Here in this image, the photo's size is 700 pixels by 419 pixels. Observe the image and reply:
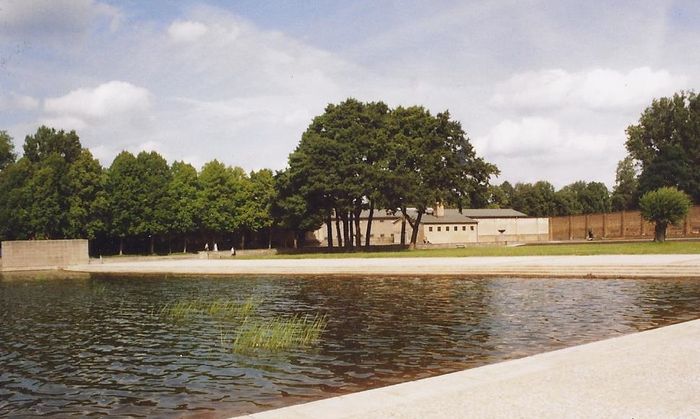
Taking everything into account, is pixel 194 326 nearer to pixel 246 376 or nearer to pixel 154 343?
pixel 154 343

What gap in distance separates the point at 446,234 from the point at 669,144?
40218mm

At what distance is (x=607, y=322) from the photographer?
16016 mm

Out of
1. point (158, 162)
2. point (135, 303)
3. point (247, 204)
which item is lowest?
point (135, 303)

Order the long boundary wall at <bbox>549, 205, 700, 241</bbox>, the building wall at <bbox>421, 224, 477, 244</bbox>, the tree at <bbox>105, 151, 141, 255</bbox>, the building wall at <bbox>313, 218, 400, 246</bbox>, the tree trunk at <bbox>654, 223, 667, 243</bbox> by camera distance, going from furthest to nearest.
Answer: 1. the building wall at <bbox>421, 224, 477, 244</bbox>
2. the building wall at <bbox>313, 218, 400, 246</bbox>
3. the long boundary wall at <bbox>549, 205, 700, 241</bbox>
4. the tree at <bbox>105, 151, 141, 255</bbox>
5. the tree trunk at <bbox>654, 223, 667, 243</bbox>

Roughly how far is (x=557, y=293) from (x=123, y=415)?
18.0 m

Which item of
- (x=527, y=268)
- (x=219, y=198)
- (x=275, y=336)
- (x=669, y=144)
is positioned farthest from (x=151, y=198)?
(x=669, y=144)

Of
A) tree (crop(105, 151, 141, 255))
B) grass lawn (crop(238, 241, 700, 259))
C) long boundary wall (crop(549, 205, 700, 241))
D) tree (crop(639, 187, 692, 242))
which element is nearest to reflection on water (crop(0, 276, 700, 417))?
grass lawn (crop(238, 241, 700, 259))

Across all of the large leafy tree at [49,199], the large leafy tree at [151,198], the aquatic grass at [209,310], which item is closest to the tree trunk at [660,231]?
the aquatic grass at [209,310]

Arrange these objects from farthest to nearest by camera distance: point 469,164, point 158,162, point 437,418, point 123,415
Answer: point 158,162 → point 469,164 → point 123,415 → point 437,418

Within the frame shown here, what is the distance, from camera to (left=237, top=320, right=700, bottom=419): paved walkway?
704cm

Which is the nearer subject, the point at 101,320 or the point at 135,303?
the point at 101,320

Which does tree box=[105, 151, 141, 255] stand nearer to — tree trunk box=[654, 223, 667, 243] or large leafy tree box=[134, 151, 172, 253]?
large leafy tree box=[134, 151, 172, 253]

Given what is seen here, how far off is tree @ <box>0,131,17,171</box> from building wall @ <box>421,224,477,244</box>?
74083 mm

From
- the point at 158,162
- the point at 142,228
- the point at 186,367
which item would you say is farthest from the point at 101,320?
the point at 158,162
